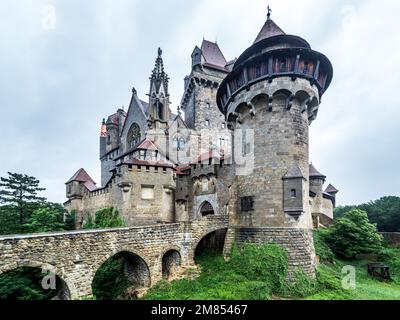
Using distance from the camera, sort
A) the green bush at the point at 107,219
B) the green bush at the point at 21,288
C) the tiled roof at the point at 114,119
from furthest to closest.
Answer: the tiled roof at the point at 114,119, the green bush at the point at 107,219, the green bush at the point at 21,288

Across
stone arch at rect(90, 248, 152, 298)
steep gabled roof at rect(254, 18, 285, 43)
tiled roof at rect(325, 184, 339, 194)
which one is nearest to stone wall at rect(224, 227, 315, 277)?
stone arch at rect(90, 248, 152, 298)

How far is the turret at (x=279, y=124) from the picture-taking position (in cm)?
1348

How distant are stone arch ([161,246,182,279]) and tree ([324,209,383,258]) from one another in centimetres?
1355

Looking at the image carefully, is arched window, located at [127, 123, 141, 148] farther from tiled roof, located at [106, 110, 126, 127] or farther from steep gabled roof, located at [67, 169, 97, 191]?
steep gabled roof, located at [67, 169, 97, 191]

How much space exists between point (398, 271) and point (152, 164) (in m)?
20.2

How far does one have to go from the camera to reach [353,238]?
2019cm

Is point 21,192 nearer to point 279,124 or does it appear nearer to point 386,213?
point 279,124

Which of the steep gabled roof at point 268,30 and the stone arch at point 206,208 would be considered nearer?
the steep gabled roof at point 268,30

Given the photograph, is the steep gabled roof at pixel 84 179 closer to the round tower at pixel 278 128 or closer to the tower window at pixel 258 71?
the round tower at pixel 278 128

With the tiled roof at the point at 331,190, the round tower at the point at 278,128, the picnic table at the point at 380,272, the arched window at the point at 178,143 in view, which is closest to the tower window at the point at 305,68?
the round tower at the point at 278,128

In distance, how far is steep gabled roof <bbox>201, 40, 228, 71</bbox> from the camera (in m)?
36.8

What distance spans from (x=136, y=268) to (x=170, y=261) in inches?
78.1

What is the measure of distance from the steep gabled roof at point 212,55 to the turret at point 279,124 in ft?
74.7

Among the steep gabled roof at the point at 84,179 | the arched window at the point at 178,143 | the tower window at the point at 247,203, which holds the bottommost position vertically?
the tower window at the point at 247,203
